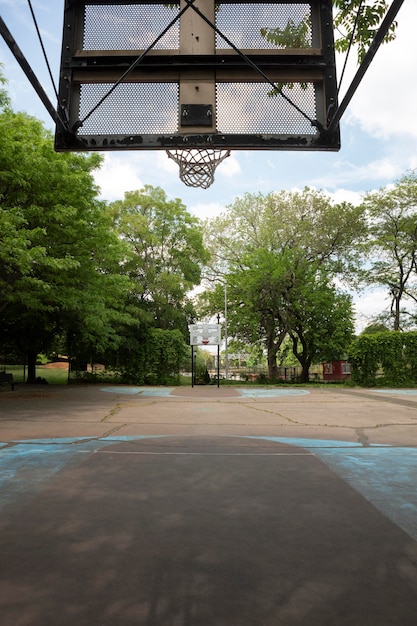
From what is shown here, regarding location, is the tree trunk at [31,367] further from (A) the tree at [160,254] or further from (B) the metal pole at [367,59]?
(B) the metal pole at [367,59]

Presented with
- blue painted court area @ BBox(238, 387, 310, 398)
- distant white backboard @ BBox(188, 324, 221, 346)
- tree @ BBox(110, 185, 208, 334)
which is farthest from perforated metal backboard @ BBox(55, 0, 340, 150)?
tree @ BBox(110, 185, 208, 334)

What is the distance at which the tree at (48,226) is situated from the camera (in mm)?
10906

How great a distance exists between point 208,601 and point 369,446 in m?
4.54

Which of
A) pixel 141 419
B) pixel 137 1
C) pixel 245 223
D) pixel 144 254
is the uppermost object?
pixel 245 223

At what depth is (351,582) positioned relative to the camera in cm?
227

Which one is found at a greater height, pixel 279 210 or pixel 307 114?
pixel 279 210

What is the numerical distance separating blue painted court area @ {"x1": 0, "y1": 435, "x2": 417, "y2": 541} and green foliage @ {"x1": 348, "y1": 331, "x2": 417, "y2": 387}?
54.0ft

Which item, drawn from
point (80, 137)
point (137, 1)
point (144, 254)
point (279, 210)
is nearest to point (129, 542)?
point (80, 137)

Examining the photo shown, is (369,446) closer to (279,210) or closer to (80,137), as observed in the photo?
(80,137)

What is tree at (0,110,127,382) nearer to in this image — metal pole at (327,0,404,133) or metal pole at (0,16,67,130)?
metal pole at (0,16,67,130)

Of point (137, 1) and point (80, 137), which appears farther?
point (137, 1)

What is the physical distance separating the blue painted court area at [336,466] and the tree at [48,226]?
5630mm

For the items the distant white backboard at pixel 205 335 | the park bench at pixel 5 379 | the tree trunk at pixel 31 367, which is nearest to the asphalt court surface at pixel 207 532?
the park bench at pixel 5 379

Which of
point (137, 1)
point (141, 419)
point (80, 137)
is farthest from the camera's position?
point (141, 419)
